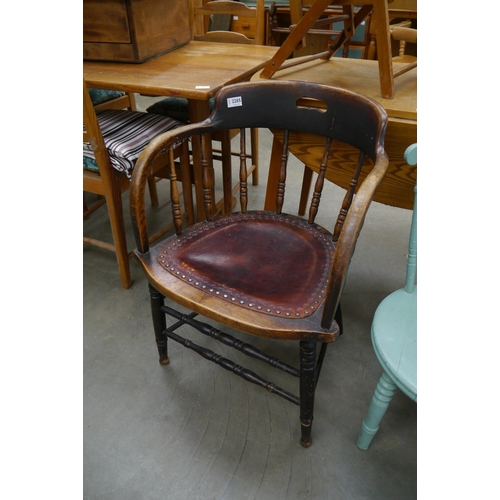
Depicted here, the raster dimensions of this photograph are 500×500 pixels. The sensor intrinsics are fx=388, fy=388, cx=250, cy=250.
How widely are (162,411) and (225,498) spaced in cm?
34

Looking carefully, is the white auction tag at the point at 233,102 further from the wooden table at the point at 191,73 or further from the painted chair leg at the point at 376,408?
the painted chair leg at the point at 376,408

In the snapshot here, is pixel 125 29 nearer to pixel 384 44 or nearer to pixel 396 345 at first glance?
pixel 384 44

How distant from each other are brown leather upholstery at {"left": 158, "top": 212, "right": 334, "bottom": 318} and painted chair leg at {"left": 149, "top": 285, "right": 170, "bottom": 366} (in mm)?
178

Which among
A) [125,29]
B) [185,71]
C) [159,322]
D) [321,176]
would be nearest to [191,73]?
[185,71]

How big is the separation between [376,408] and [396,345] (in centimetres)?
22

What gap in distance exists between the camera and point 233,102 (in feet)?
3.93

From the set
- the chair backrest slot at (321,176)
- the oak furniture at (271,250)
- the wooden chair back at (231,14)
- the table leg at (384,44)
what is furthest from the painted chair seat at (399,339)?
the wooden chair back at (231,14)

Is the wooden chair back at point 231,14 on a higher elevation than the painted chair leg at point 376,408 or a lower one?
higher

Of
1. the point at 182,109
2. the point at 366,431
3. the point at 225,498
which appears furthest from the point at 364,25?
the point at 225,498

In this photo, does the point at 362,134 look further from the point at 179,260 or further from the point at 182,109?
the point at 182,109

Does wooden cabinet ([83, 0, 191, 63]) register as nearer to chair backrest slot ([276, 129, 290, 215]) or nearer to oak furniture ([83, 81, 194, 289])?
oak furniture ([83, 81, 194, 289])

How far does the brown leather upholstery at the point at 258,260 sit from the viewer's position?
38.0 inches

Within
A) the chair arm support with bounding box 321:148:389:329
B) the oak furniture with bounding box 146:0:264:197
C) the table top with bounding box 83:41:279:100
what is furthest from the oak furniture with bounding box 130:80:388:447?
the oak furniture with bounding box 146:0:264:197

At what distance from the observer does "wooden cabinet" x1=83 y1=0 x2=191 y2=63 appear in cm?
152
